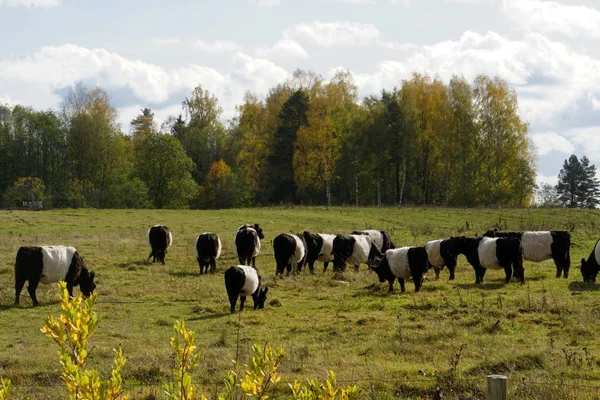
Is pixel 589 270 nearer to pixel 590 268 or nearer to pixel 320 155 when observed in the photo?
pixel 590 268

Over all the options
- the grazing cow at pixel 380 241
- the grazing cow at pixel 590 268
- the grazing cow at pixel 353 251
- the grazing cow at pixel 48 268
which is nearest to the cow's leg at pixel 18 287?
the grazing cow at pixel 48 268

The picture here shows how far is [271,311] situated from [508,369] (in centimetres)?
705

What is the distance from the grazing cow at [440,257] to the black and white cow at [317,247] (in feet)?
12.2

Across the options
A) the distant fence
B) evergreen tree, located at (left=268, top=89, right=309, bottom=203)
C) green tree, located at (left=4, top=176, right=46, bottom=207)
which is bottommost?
the distant fence

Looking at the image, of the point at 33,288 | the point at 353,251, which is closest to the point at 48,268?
the point at 33,288

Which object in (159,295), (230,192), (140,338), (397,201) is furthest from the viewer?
(230,192)

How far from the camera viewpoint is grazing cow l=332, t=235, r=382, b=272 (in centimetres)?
2358

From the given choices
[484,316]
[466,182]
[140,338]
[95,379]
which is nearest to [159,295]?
[140,338]

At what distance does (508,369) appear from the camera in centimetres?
1022

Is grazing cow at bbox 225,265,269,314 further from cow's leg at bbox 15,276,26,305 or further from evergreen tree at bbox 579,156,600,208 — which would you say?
evergreen tree at bbox 579,156,600,208

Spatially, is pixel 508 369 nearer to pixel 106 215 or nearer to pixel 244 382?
pixel 244 382

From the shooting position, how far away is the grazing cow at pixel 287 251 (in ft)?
73.5

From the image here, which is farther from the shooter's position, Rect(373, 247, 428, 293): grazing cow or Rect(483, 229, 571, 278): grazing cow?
Rect(483, 229, 571, 278): grazing cow

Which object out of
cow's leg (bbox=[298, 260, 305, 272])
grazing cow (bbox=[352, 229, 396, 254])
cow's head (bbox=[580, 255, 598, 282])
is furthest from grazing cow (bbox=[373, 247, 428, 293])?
grazing cow (bbox=[352, 229, 396, 254])
